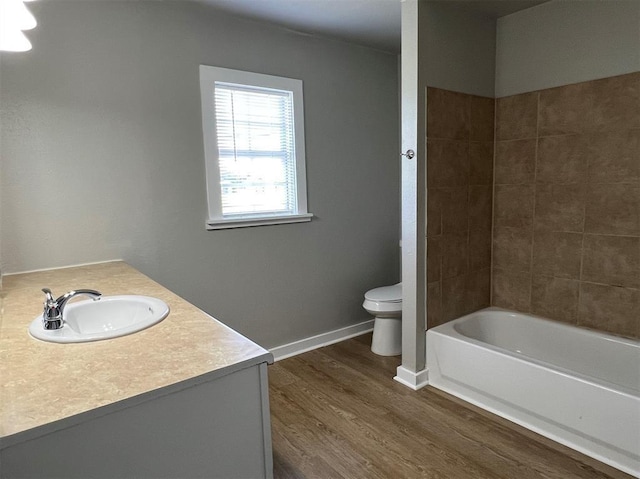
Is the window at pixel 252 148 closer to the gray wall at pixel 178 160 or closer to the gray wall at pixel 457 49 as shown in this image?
the gray wall at pixel 178 160

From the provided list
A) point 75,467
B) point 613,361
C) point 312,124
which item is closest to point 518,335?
point 613,361

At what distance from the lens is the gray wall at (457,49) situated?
7.64ft

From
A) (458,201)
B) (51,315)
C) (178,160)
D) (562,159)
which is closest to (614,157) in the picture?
(562,159)

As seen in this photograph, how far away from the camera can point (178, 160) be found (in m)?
2.47

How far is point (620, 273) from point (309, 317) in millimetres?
2034

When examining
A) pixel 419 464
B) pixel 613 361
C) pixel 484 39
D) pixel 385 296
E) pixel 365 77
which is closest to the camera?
pixel 419 464

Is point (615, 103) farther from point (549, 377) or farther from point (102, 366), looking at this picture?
point (102, 366)

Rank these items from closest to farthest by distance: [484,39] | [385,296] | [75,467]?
[75,467] < [484,39] < [385,296]

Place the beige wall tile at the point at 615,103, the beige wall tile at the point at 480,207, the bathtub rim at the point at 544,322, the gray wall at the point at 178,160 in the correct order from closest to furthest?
the bathtub rim at the point at 544,322, the gray wall at the point at 178,160, the beige wall tile at the point at 615,103, the beige wall tile at the point at 480,207

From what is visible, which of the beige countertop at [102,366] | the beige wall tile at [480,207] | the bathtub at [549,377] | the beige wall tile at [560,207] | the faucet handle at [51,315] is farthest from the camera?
the beige wall tile at [480,207]

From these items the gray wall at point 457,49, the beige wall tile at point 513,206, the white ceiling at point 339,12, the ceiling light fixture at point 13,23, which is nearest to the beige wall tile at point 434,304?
the beige wall tile at point 513,206

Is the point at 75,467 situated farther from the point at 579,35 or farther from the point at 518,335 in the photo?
the point at 579,35

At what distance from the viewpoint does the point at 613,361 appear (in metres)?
2.28

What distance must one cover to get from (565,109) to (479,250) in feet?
3.31
